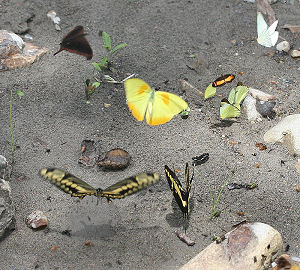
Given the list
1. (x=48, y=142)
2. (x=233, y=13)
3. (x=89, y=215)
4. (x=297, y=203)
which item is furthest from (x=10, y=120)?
(x=233, y=13)

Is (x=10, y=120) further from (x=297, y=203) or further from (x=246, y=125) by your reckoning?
(x=297, y=203)

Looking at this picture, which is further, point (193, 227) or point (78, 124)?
point (78, 124)

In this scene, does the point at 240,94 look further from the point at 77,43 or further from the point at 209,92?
the point at 77,43

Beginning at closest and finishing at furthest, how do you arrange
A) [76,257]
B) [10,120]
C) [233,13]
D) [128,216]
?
[76,257] → [128,216] → [10,120] → [233,13]

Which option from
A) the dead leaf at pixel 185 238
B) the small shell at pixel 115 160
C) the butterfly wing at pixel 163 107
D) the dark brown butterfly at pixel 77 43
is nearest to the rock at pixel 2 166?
the small shell at pixel 115 160

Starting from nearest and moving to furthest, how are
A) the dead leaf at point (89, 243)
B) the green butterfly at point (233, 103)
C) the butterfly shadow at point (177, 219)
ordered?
the dead leaf at point (89, 243) → the butterfly shadow at point (177, 219) → the green butterfly at point (233, 103)

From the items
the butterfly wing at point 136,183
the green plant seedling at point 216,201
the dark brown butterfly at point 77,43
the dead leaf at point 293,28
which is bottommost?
the green plant seedling at point 216,201

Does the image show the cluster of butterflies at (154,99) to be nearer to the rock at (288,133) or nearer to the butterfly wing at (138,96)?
the butterfly wing at (138,96)
